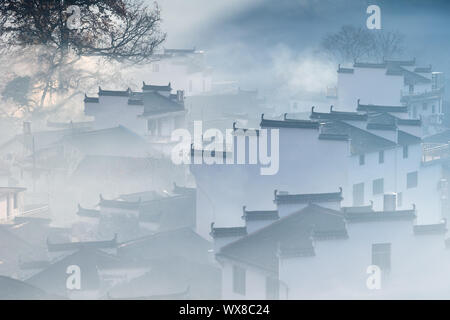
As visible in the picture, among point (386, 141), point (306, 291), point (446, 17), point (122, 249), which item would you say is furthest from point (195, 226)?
point (446, 17)

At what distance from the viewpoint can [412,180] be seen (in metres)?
47.3

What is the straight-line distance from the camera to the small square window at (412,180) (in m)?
46.9

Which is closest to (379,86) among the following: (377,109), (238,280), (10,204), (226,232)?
(377,109)

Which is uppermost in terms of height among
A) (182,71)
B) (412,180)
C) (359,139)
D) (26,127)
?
(182,71)

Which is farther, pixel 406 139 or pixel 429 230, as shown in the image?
pixel 406 139

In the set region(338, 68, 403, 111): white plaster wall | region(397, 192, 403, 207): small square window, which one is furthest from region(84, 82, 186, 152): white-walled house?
region(397, 192, 403, 207): small square window

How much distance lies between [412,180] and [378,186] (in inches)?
144

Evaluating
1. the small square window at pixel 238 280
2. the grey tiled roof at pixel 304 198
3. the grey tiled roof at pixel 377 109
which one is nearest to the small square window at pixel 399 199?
the grey tiled roof at pixel 377 109

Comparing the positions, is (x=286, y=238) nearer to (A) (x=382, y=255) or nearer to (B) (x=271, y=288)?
(B) (x=271, y=288)

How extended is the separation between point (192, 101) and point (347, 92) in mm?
27054

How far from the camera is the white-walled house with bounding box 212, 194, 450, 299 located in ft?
87.2

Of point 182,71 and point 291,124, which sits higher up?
point 182,71

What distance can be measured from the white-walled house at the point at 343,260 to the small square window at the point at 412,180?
56.9 ft

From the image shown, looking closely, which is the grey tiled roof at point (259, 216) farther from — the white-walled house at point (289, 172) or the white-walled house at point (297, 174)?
the white-walled house at point (289, 172)
